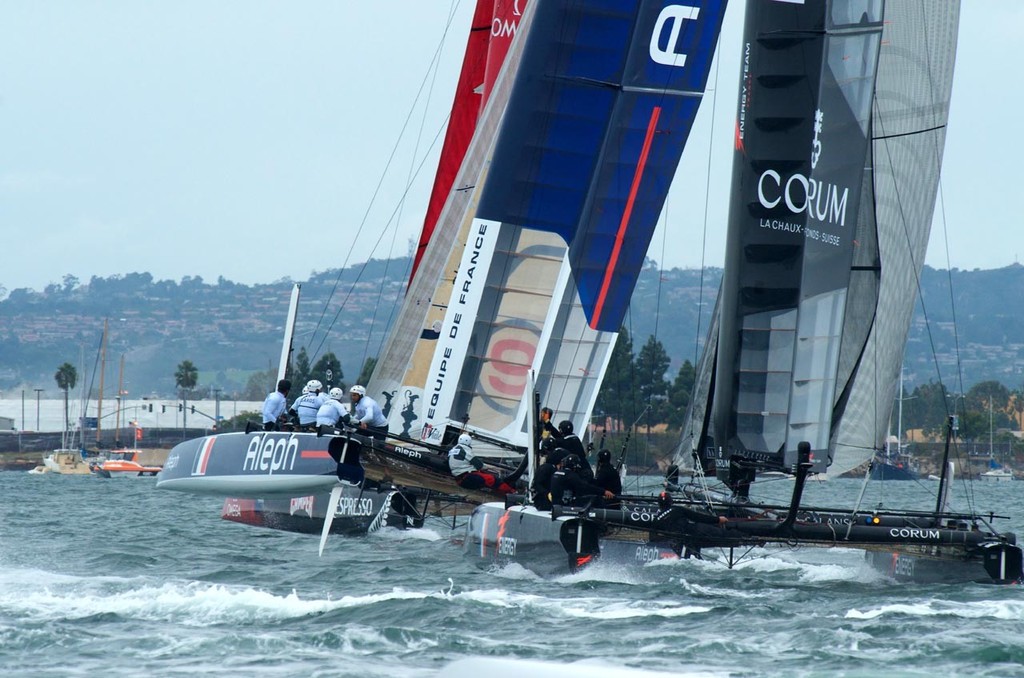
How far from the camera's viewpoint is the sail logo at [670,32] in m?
15.7

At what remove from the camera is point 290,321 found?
15922 mm

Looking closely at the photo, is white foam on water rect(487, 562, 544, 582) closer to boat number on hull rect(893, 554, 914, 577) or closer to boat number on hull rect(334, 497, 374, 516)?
boat number on hull rect(893, 554, 914, 577)

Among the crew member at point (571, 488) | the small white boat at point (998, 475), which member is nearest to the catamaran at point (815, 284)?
the crew member at point (571, 488)

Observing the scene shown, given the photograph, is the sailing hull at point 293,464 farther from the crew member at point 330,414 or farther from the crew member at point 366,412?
the crew member at point 366,412

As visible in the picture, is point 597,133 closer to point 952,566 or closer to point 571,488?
point 571,488

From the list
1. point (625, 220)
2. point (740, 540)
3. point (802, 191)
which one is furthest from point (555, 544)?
point (625, 220)

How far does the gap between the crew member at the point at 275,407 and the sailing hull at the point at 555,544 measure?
9.90 ft

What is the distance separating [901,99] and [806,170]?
1.85 m

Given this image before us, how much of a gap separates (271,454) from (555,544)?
349cm

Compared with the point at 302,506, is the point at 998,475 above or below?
below

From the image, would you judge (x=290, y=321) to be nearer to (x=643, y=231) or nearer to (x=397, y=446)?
(x=397, y=446)

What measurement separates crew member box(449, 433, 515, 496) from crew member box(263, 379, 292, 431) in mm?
1986

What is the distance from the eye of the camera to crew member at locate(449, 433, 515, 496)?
46.8 feet

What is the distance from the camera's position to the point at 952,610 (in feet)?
34.2
